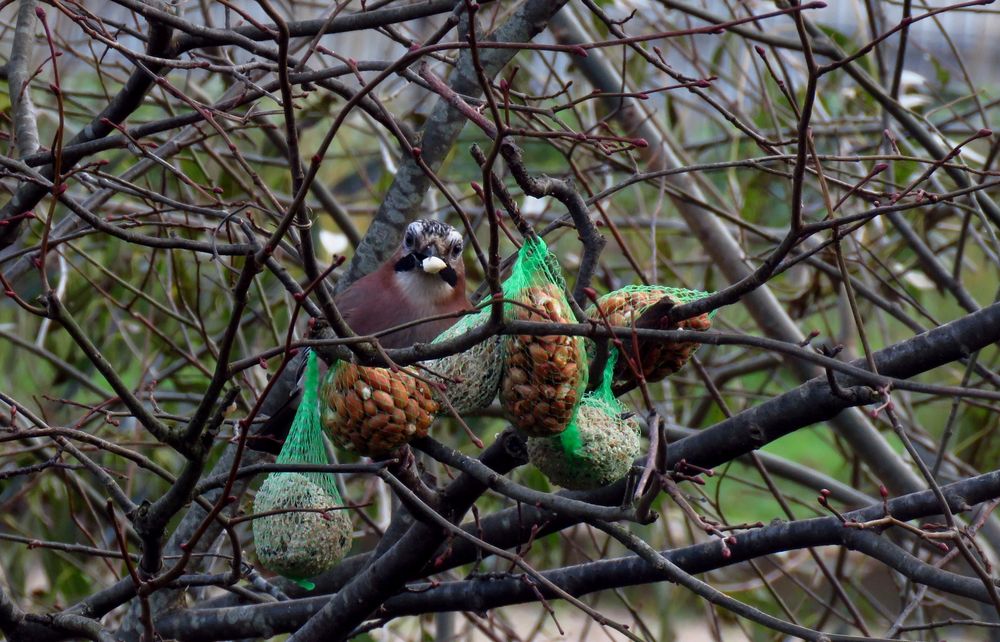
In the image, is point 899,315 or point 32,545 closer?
point 32,545

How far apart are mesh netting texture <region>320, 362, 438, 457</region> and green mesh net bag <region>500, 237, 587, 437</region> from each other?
16 centimetres

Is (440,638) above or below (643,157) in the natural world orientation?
below

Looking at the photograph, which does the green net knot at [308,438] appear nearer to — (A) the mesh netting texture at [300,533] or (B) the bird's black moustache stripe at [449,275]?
(A) the mesh netting texture at [300,533]

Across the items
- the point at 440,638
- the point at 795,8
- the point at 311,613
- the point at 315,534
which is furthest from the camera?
the point at 440,638

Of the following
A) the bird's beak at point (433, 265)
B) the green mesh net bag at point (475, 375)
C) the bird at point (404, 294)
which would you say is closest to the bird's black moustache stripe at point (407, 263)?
the bird at point (404, 294)

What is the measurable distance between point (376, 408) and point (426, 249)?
1.27m

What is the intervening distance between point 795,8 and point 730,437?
831mm

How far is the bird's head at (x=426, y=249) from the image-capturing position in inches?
128

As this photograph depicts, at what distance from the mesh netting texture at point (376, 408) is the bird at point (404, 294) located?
94cm

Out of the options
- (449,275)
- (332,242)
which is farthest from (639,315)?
(332,242)

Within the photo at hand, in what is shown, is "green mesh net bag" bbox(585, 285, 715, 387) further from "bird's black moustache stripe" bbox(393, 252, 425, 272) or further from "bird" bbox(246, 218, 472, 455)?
"bird's black moustache stripe" bbox(393, 252, 425, 272)

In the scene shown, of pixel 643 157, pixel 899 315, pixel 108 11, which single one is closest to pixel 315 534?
pixel 899 315

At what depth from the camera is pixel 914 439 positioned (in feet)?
13.4

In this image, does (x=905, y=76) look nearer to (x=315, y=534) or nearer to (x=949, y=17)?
(x=315, y=534)
